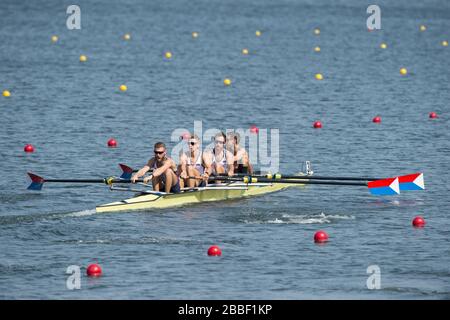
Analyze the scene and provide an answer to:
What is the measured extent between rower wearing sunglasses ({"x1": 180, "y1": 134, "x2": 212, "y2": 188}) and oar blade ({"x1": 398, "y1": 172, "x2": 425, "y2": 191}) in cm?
485

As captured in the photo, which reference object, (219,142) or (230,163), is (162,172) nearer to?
(219,142)

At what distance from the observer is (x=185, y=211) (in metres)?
27.4

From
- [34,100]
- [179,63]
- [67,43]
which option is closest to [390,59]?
[179,63]

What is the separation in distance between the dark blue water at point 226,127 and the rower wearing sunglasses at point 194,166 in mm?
987

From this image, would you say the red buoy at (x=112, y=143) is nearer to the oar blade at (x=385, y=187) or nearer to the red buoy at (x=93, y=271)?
the oar blade at (x=385, y=187)

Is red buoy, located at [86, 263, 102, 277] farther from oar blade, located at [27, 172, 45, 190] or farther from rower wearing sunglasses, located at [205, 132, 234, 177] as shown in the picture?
rower wearing sunglasses, located at [205, 132, 234, 177]

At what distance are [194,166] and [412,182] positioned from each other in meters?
5.45

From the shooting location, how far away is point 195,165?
2852cm

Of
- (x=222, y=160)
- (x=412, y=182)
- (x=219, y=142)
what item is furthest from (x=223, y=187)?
(x=412, y=182)

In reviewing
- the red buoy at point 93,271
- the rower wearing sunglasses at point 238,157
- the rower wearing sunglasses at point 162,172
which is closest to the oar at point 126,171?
the rower wearing sunglasses at point 162,172

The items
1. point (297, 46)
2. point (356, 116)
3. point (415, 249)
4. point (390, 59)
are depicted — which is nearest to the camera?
point (415, 249)

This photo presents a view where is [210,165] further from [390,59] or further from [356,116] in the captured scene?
[390,59]

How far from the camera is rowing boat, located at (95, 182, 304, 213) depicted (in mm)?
26922

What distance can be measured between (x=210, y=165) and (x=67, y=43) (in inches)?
1515
